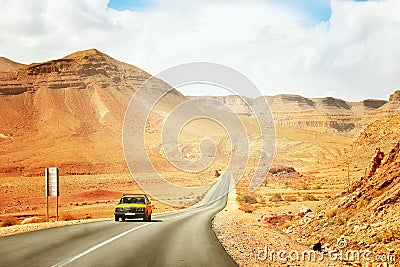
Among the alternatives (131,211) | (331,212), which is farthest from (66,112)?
(331,212)

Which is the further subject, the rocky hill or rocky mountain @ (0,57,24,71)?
rocky mountain @ (0,57,24,71)

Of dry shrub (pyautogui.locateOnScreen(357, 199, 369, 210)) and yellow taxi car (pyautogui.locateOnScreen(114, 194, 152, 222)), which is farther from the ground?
dry shrub (pyautogui.locateOnScreen(357, 199, 369, 210))

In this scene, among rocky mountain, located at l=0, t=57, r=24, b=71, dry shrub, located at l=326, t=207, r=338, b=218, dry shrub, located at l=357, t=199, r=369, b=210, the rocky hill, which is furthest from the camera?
rocky mountain, located at l=0, t=57, r=24, b=71

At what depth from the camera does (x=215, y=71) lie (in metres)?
47.3

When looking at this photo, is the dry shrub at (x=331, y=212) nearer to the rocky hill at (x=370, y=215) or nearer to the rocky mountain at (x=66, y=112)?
the rocky hill at (x=370, y=215)

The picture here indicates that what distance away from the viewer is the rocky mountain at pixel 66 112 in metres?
105

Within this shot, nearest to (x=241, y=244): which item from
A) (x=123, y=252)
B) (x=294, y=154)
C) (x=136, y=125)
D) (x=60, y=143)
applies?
(x=123, y=252)

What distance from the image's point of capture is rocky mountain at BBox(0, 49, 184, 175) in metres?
105

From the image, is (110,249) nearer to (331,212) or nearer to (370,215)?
(370,215)

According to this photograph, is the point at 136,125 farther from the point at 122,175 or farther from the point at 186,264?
the point at 186,264

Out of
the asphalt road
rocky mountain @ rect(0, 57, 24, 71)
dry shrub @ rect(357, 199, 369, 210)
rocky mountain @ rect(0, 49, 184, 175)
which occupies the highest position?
rocky mountain @ rect(0, 57, 24, 71)

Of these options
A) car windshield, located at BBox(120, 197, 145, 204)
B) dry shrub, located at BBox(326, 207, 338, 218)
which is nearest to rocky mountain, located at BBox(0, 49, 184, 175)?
car windshield, located at BBox(120, 197, 145, 204)

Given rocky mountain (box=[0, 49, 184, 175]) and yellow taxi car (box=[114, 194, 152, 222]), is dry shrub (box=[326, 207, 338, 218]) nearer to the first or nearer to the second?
yellow taxi car (box=[114, 194, 152, 222])

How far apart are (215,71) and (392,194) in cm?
3362
